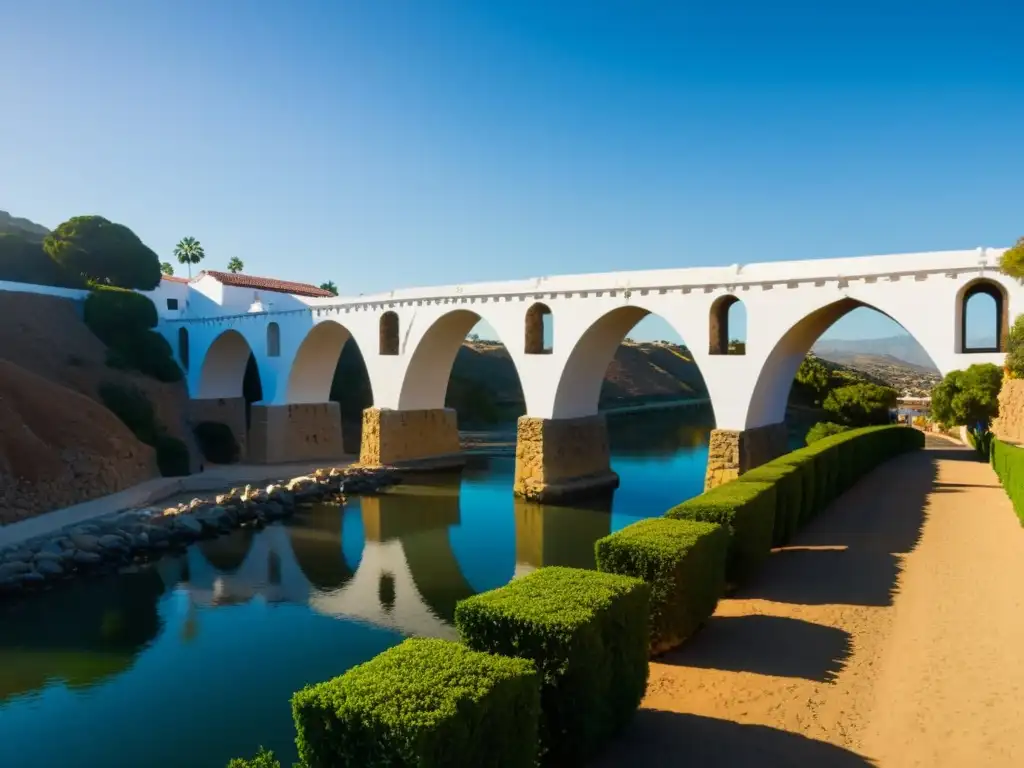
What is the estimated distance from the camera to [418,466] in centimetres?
2820

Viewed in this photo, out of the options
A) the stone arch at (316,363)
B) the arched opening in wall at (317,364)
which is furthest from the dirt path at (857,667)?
the stone arch at (316,363)

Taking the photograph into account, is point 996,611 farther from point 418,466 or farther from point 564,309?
point 418,466

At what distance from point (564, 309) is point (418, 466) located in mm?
10512

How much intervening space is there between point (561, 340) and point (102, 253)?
32.0m

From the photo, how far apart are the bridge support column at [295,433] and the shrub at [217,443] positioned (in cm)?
119

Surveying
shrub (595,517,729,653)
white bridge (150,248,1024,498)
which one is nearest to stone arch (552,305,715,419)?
white bridge (150,248,1024,498)

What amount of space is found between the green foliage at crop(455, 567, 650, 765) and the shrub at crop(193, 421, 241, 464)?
101 ft

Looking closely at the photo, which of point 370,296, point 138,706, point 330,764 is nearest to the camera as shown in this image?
point 330,764

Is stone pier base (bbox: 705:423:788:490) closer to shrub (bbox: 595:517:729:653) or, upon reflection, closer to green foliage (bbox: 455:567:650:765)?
shrub (bbox: 595:517:729:653)

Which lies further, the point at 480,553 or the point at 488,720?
the point at 480,553

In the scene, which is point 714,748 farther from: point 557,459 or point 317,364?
point 317,364

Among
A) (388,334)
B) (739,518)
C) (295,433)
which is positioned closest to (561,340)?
(388,334)

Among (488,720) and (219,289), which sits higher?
(219,289)

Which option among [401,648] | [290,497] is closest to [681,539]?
[401,648]
